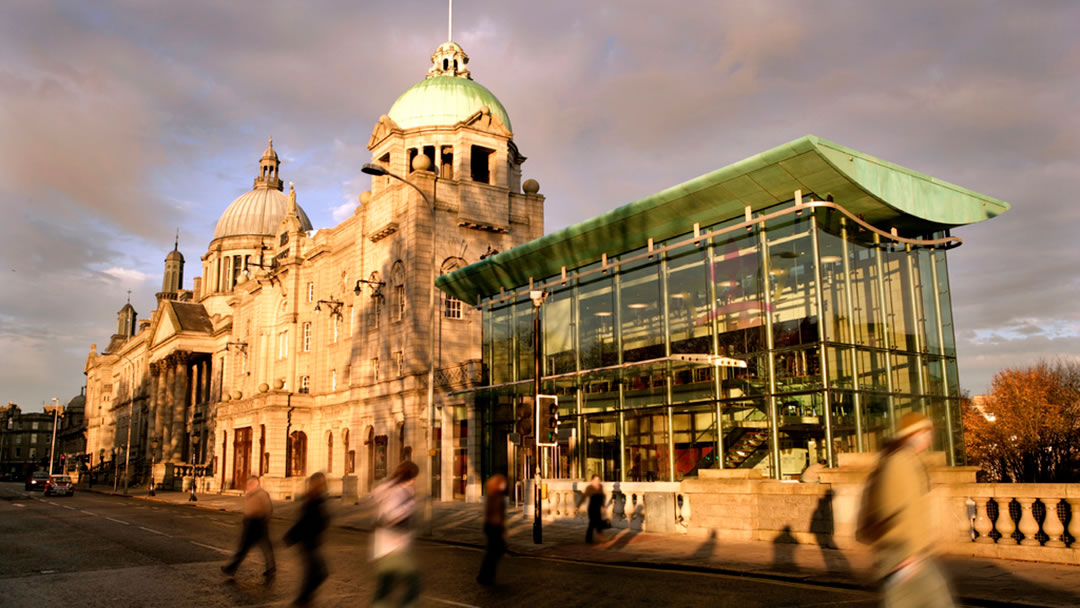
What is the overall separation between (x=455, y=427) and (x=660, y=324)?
53.6 ft

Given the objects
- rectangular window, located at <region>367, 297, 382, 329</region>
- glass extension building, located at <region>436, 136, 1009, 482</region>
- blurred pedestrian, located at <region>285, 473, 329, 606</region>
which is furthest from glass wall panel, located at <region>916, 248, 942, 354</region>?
rectangular window, located at <region>367, 297, 382, 329</region>

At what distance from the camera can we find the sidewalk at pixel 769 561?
11453 mm

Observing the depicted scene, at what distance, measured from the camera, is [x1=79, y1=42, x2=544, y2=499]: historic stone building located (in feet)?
136

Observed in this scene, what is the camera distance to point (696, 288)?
25.8 metres

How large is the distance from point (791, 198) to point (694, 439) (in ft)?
25.4

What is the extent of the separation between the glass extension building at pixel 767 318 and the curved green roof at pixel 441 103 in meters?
20.8

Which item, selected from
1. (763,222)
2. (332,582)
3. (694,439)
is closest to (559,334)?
(694,439)

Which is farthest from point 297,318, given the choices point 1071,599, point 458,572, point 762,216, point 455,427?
point 1071,599

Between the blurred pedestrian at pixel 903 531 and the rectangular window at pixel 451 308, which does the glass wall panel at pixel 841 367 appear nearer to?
the blurred pedestrian at pixel 903 531

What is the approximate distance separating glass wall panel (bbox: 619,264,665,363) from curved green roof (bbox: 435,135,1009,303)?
1103mm

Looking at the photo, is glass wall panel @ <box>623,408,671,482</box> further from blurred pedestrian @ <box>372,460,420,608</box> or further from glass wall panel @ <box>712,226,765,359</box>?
blurred pedestrian @ <box>372,460,420,608</box>

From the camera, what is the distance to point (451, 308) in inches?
1722

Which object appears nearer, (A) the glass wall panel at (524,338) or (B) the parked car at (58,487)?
(A) the glass wall panel at (524,338)

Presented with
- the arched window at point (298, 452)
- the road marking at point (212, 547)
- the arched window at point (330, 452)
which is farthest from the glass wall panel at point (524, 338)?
the arched window at point (298, 452)
